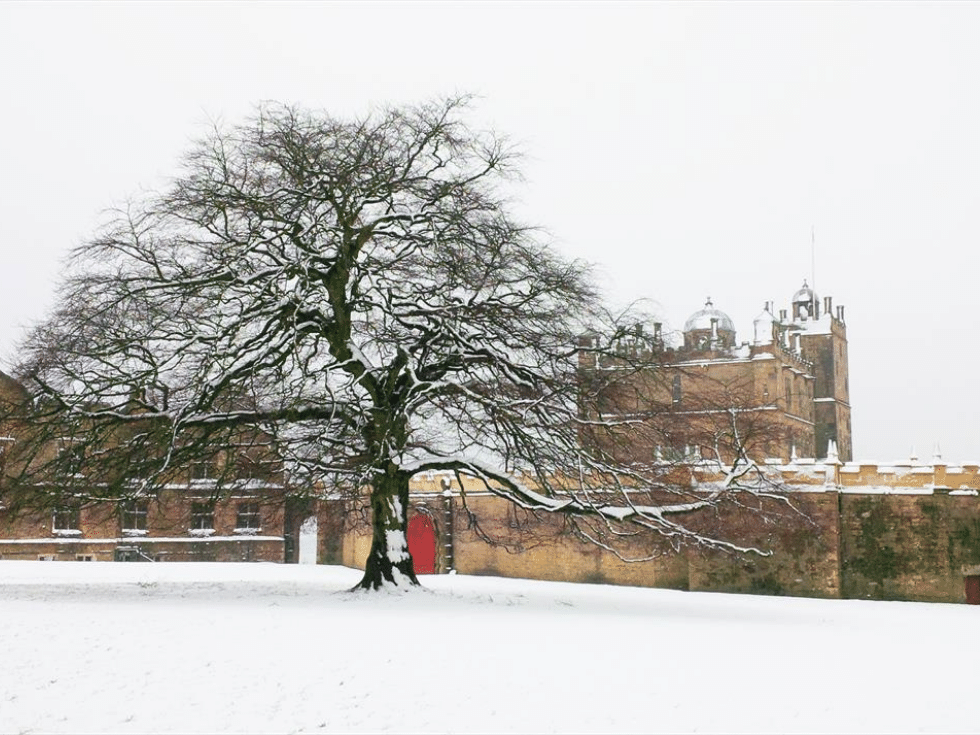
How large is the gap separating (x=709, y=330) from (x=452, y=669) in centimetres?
5171

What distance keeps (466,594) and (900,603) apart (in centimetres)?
1263

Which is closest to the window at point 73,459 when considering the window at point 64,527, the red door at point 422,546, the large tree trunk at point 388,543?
the large tree trunk at point 388,543

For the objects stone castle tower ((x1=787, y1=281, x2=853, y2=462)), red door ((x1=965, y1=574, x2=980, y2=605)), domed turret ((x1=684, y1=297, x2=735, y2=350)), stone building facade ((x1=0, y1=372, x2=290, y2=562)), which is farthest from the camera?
stone castle tower ((x1=787, y1=281, x2=853, y2=462))

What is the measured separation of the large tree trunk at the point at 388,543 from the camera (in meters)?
21.8

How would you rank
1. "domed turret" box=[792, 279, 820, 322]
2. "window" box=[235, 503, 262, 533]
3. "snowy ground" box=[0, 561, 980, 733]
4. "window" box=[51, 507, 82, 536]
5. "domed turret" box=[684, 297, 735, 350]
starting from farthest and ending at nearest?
"domed turret" box=[792, 279, 820, 322], "domed turret" box=[684, 297, 735, 350], "window" box=[235, 503, 262, 533], "window" box=[51, 507, 82, 536], "snowy ground" box=[0, 561, 980, 733]

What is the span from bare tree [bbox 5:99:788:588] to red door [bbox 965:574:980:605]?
1267 centimetres

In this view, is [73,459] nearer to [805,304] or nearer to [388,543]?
[388,543]

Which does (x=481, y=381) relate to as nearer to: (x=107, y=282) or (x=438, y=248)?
(x=438, y=248)

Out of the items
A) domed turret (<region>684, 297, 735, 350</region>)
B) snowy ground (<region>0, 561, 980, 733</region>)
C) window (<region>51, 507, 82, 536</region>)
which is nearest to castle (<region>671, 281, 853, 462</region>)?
domed turret (<region>684, 297, 735, 350</region>)

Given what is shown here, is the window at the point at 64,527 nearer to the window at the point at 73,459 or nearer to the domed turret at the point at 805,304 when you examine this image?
the window at the point at 73,459

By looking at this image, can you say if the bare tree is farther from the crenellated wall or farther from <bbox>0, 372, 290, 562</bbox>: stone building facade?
<bbox>0, 372, 290, 562</bbox>: stone building facade

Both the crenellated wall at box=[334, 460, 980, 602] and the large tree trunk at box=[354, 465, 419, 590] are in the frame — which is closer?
the large tree trunk at box=[354, 465, 419, 590]

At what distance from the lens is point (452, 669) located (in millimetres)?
13047

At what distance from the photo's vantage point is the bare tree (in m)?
20.4
